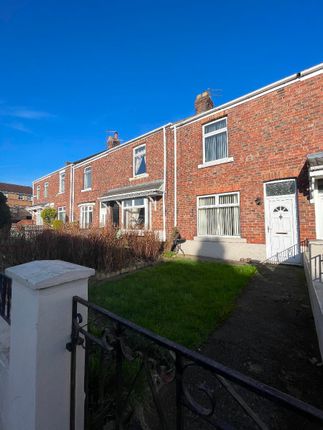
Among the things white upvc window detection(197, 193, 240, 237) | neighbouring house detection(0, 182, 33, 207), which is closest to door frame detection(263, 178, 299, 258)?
white upvc window detection(197, 193, 240, 237)

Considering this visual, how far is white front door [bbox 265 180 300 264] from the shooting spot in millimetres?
8117

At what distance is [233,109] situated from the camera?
9930 millimetres

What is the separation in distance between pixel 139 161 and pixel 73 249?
903 centimetres

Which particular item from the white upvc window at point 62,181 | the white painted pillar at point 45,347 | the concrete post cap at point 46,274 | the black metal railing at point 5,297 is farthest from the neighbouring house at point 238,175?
the white upvc window at point 62,181

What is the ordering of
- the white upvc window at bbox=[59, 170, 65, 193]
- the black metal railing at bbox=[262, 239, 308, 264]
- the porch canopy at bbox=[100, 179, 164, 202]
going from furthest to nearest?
the white upvc window at bbox=[59, 170, 65, 193], the porch canopy at bbox=[100, 179, 164, 202], the black metal railing at bbox=[262, 239, 308, 264]

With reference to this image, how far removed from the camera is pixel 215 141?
420 inches

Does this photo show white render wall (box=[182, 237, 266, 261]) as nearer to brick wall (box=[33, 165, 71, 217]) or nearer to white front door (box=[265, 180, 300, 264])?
white front door (box=[265, 180, 300, 264])

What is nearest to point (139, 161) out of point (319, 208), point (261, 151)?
point (261, 151)

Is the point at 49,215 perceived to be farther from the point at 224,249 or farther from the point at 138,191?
the point at 224,249

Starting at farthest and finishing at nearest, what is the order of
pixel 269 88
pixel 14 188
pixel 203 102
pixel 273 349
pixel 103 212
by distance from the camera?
pixel 14 188 → pixel 103 212 → pixel 203 102 → pixel 269 88 → pixel 273 349

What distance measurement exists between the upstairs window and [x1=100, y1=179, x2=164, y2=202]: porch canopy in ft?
8.78

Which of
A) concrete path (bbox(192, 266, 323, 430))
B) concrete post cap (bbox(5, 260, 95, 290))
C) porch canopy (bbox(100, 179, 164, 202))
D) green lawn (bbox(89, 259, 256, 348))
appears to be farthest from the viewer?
porch canopy (bbox(100, 179, 164, 202))

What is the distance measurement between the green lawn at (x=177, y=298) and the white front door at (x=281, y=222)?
2.33 meters

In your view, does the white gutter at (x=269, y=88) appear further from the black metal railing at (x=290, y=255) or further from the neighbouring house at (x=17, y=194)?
the neighbouring house at (x=17, y=194)
